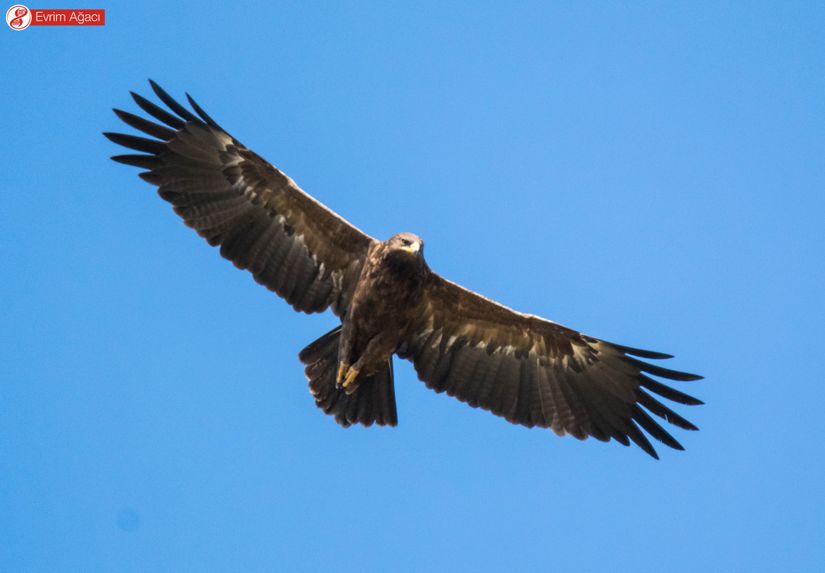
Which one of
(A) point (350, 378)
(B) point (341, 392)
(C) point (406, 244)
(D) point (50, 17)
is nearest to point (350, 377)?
(A) point (350, 378)

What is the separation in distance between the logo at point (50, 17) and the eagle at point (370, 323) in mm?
3190

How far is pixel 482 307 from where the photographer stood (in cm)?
1294

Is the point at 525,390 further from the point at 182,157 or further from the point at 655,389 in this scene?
the point at 182,157

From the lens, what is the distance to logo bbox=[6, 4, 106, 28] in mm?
14961

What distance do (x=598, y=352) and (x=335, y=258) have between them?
2996mm

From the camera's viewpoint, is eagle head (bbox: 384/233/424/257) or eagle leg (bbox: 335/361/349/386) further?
eagle leg (bbox: 335/361/349/386)

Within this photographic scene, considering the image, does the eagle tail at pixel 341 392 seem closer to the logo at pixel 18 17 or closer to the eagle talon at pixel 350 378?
the eagle talon at pixel 350 378

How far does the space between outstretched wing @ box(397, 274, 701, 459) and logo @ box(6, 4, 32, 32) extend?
6430 millimetres

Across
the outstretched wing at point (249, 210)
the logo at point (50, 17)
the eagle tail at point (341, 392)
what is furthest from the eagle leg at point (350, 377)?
the logo at point (50, 17)

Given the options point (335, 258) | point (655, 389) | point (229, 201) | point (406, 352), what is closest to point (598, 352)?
point (655, 389)

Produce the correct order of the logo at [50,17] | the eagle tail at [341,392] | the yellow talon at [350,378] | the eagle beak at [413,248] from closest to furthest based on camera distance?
the eagle beak at [413,248] < the yellow talon at [350,378] < the eagle tail at [341,392] < the logo at [50,17]

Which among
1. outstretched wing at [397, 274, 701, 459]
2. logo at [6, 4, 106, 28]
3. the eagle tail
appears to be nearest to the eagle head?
outstretched wing at [397, 274, 701, 459]

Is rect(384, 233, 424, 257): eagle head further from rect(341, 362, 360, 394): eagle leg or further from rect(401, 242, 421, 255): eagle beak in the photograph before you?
rect(341, 362, 360, 394): eagle leg

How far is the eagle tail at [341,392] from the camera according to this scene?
12.8 metres
